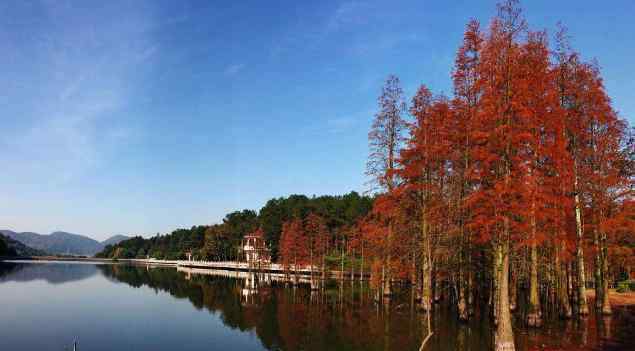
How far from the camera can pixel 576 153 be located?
29188mm

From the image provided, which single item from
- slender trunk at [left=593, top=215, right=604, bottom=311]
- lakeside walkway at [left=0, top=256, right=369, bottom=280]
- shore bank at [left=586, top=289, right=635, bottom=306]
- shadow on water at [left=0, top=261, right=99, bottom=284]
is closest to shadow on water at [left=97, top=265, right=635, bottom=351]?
slender trunk at [left=593, top=215, right=604, bottom=311]

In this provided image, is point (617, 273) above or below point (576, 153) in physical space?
below

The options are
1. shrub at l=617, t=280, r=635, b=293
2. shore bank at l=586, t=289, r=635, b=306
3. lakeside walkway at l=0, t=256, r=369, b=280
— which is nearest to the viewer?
shore bank at l=586, t=289, r=635, b=306

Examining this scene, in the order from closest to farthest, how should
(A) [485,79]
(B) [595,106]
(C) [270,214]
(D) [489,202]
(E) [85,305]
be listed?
1. (D) [489,202]
2. (A) [485,79]
3. (B) [595,106]
4. (E) [85,305]
5. (C) [270,214]

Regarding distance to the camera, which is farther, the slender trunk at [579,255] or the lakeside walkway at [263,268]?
the lakeside walkway at [263,268]

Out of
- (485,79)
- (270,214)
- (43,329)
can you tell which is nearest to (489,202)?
(485,79)

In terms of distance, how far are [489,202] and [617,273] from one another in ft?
163

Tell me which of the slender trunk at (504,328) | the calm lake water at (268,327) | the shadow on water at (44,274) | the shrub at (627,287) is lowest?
the shadow on water at (44,274)

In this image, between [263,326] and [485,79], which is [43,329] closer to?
[263,326]

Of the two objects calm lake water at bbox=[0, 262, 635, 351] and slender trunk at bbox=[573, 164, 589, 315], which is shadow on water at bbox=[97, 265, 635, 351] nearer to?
calm lake water at bbox=[0, 262, 635, 351]

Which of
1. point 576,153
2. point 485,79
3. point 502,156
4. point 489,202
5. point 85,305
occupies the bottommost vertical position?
point 85,305

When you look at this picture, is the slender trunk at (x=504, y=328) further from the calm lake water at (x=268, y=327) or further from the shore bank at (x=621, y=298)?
the shore bank at (x=621, y=298)

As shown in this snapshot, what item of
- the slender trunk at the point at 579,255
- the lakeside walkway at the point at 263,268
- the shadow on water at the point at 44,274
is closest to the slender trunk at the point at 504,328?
the slender trunk at the point at 579,255

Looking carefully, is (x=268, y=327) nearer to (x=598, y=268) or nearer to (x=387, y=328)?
(x=387, y=328)
